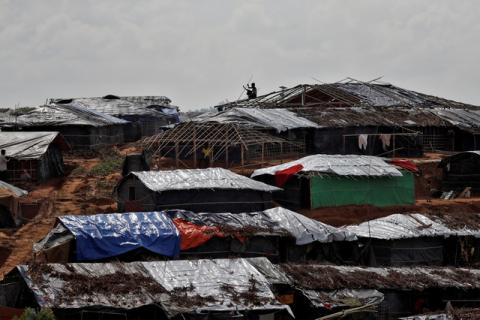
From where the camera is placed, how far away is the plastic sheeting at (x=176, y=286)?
18828 millimetres

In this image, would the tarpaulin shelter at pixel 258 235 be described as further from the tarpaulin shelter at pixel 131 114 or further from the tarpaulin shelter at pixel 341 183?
the tarpaulin shelter at pixel 131 114

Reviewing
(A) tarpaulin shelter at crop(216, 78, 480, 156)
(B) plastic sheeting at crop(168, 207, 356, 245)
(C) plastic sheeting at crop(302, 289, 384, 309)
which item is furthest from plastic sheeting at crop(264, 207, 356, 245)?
(A) tarpaulin shelter at crop(216, 78, 480, 156)

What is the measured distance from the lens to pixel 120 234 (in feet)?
75.8

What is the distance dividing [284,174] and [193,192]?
16.5ft

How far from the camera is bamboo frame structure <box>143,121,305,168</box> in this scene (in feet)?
126

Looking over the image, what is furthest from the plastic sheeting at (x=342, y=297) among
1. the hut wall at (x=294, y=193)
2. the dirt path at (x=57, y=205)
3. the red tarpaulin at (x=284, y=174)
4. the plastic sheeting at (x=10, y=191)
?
the plastic sheeting at (x=10, y=191)

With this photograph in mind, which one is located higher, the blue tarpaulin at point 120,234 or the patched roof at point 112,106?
A: the patched roof at point 112,106

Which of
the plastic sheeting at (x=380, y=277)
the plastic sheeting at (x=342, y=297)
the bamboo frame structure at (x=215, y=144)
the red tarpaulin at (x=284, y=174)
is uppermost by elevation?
the bamboo frame structure at (x=215, y=144)

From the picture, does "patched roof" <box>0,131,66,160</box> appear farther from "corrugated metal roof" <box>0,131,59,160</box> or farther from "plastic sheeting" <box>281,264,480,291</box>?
"plastic sheeting" <box>281,264,480,291</box>

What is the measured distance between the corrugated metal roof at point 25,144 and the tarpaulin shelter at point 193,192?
7.07 m

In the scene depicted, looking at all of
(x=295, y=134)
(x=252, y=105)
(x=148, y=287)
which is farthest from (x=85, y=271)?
(x=252, y=105)

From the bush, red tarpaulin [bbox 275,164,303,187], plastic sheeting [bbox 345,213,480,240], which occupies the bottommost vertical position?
the bush

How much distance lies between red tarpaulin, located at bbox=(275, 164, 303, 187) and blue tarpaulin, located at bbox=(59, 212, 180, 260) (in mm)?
8577

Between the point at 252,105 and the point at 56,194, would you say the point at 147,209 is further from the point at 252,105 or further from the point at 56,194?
the point at 252,105
